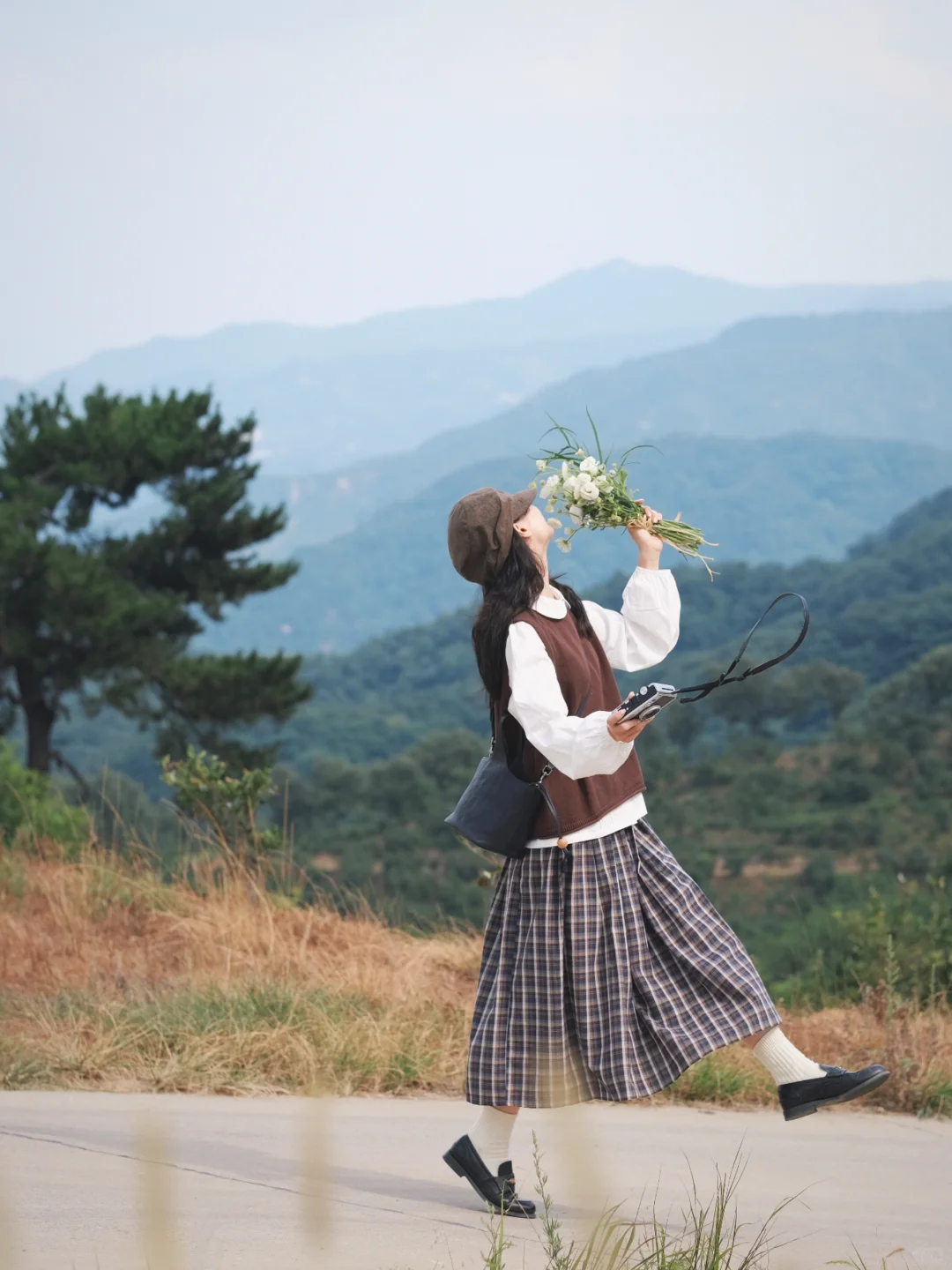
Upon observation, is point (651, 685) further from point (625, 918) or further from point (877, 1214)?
point (877, 1214)

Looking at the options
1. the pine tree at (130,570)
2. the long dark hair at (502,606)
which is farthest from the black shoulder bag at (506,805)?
the pine tree at (130,570)

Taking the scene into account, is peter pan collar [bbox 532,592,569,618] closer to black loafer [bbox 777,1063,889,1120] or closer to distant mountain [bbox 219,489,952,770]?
black loafer [bbox 777,1063,889,1120]

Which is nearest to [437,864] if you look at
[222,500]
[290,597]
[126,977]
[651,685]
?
[222,500]

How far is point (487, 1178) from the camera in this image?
10.2 ft

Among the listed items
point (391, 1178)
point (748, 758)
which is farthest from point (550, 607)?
point (748, 758)

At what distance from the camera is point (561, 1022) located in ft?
9.89

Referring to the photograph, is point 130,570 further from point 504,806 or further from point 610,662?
point 504,806

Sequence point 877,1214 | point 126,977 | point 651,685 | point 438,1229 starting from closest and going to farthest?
1. point 651,685
2. point 438,1229
3. point 877,1214
4. point 126,977

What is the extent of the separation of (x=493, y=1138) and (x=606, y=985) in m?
0.44

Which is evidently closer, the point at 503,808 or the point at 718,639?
the point at 503,808

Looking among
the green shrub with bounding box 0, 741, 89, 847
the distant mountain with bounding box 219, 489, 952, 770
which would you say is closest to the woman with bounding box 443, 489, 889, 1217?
the green shrub with bounding box 0, 741, 89, 847

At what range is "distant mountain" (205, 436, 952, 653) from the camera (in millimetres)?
161250

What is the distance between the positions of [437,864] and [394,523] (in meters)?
140

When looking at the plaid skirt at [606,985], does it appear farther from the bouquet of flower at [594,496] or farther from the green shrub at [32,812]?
the green shrub at [32,812]
